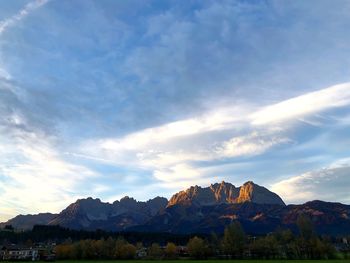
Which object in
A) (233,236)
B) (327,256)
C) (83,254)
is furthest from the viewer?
(233,236)

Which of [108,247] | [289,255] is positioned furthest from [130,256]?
[289,255]

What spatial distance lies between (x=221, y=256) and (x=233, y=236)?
1143 centimetres

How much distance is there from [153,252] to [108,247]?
2266cm

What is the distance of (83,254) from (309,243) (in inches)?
4172

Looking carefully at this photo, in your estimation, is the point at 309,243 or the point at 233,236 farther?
the point at 233,236

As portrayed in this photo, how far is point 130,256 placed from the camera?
191625 mm

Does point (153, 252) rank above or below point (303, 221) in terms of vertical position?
below

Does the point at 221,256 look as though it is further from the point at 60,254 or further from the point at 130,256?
the point at 60,254

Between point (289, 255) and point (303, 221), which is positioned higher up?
point (303, 221)

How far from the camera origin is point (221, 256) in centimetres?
19438

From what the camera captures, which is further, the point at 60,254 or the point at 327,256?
the point at 60,254

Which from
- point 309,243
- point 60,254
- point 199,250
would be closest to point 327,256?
point 309,243

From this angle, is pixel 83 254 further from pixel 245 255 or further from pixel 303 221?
pixel 303 221

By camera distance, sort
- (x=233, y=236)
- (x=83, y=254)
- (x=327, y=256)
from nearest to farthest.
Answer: (x=327, y=256)
(x=83, y=254)
(x=233, y=236)
